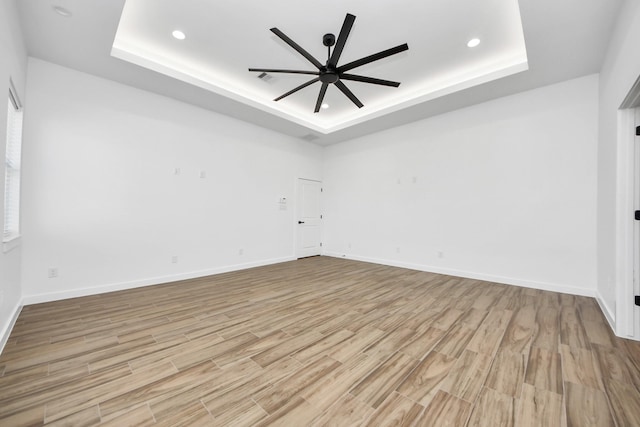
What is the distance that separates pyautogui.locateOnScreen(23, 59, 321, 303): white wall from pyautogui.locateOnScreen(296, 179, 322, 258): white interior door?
123 cm

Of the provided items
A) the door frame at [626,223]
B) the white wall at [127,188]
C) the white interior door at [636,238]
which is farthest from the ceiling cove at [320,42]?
the white interior door at [636,238]

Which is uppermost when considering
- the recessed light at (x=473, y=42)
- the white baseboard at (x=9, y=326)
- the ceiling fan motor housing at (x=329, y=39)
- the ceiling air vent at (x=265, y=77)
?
the recessed light at (x=473, y=42)

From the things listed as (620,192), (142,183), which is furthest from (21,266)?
(620,192)

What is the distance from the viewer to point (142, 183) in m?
4.16

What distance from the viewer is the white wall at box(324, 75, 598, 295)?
3.78 m

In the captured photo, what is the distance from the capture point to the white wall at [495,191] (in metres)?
3.78

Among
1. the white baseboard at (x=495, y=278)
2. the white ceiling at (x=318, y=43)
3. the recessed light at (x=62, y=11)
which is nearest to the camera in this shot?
the recessed light at (x=62, y=11)

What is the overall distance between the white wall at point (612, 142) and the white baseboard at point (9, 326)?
5679 millimetres

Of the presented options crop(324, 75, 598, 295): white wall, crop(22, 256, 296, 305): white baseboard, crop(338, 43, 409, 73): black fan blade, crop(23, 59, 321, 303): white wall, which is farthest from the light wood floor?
crop(338, 43, 409, 73): black fan blade

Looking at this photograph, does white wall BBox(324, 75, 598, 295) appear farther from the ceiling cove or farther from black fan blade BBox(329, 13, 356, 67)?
black fan blade BBox(329, 13, 356, 67)

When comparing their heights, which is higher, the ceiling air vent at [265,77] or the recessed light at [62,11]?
the ceiling air vent at [265,77]

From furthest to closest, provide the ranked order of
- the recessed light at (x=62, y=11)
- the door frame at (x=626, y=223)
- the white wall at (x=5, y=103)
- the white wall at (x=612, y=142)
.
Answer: the recessed light at (x=62, y=11) < the door frame at (x=626, y=223) < the white wall at (x=612, y=142) < the white wall at (x=5, y=103)

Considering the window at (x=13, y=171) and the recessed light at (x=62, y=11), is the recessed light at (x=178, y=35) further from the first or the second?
the window at (x=13, y=171)

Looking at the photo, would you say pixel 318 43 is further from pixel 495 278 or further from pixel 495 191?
pixel 495 278
